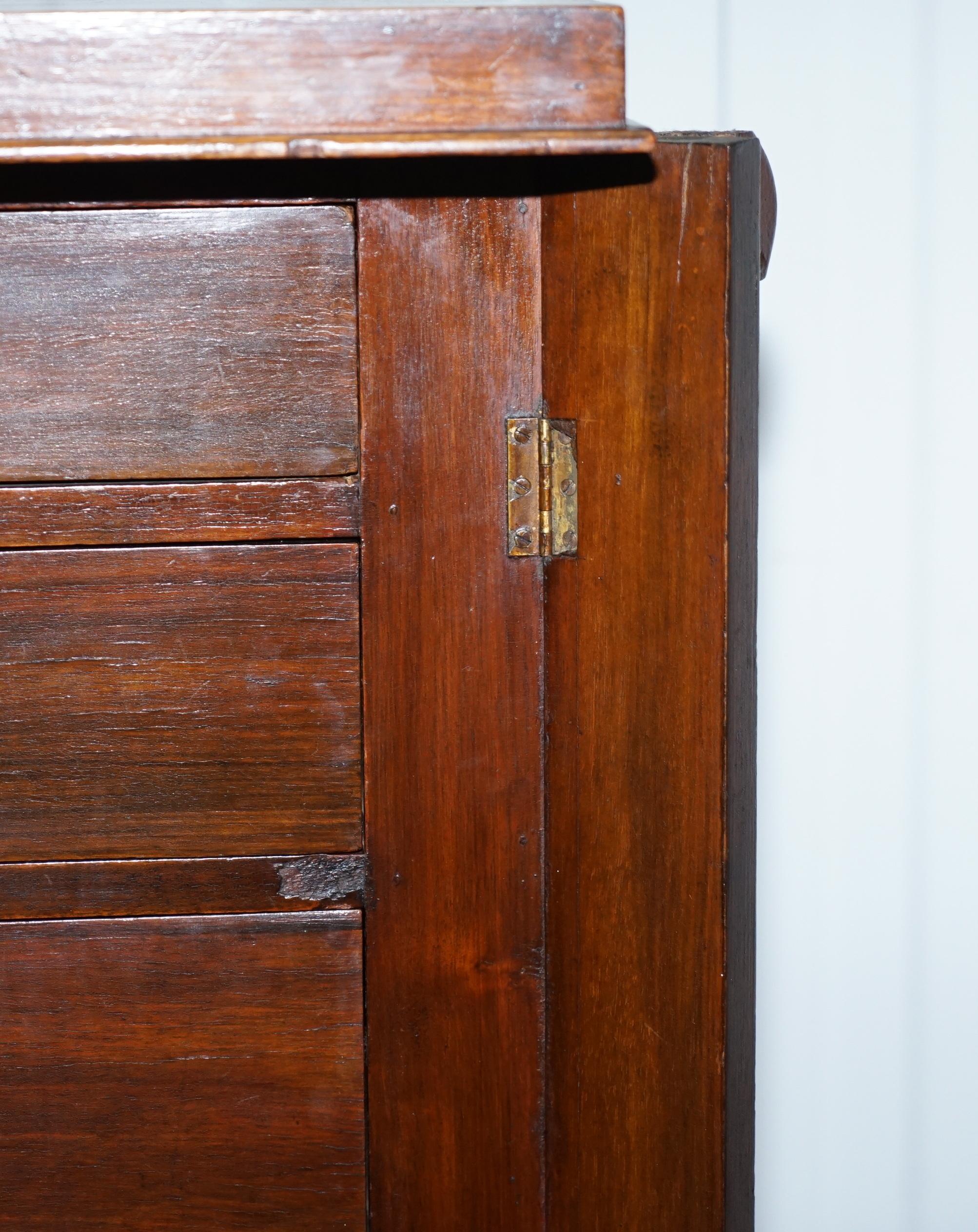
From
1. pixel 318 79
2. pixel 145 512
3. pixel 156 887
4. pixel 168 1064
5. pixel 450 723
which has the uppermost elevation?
pixel 318 79

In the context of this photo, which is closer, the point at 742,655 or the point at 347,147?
the point at 347,147

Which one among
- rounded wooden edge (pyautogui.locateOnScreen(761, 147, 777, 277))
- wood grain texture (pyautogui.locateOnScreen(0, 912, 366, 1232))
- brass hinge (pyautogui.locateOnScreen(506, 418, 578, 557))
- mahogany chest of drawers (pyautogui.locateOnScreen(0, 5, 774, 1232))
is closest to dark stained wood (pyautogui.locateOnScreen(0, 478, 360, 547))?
mahogany chest of drawers (pyautogui.locateOnScreen(0, 5, 774, 1232))

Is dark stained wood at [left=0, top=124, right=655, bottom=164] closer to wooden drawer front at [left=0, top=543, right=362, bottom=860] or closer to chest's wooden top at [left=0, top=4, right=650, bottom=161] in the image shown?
chest's wooden top at [left=0, top=4, right=650, bottom=161]

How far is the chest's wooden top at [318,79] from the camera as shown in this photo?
0.69 metres

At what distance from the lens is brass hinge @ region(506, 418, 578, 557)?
776 mm

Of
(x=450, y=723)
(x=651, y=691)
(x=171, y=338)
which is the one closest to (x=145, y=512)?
(x=171, y=338)

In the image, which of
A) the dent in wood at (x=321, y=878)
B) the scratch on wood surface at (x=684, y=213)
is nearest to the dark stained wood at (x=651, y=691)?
the scratch on wood surface at (x=684, y=213)

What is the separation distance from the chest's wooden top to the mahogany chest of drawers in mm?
51

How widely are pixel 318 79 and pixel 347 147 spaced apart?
0.05 m

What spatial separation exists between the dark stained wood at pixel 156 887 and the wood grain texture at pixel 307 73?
443mm

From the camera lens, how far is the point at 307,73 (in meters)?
0.69

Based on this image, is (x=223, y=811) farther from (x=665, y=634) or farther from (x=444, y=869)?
(x=665, y=634)

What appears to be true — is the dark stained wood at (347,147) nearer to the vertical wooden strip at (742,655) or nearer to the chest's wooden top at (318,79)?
the chest's wooden top at (318,79)

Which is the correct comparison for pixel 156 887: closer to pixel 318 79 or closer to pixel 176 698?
pixel 176 698
